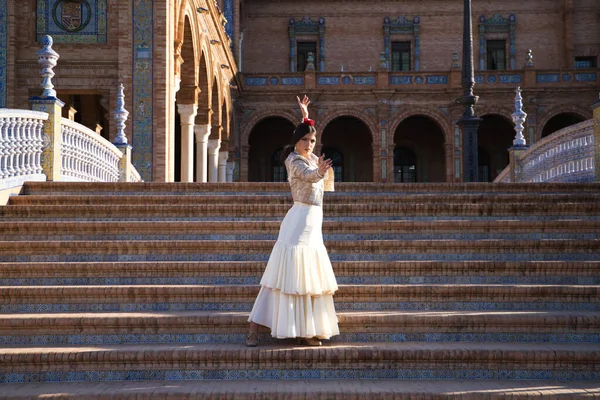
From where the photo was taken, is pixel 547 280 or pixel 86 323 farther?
pixel 547 280

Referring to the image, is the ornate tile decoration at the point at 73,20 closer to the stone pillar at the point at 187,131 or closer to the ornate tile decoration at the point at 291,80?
the stone pillar at the point at 187,131

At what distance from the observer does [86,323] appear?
17.9 feet

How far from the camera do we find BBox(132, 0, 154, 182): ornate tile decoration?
14938mm

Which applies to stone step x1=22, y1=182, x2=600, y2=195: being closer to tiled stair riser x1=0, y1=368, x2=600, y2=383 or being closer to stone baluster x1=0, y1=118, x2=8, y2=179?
stone baluster x1=0, y1=118, x2=8, y2=179

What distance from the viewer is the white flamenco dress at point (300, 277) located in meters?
4.94

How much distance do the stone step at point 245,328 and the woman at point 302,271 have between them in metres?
0.45

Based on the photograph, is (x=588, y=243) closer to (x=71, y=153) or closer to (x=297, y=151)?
(x=297, y=151)

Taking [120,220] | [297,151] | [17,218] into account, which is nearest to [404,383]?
[297,151]

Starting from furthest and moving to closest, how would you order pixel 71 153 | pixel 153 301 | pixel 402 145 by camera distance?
pixel 402 145 < pixel 71 153 < pixel 153 301

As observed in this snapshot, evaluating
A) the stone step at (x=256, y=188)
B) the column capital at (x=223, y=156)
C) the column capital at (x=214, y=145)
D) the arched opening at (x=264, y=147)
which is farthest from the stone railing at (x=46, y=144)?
the arched opening at (x=264, y=147)

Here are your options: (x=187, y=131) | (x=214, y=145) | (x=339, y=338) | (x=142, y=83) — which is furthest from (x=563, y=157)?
(x=214, y=145)

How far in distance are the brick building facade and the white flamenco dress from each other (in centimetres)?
1011

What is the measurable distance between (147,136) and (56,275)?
9.02 m

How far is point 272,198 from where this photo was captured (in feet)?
25.7
